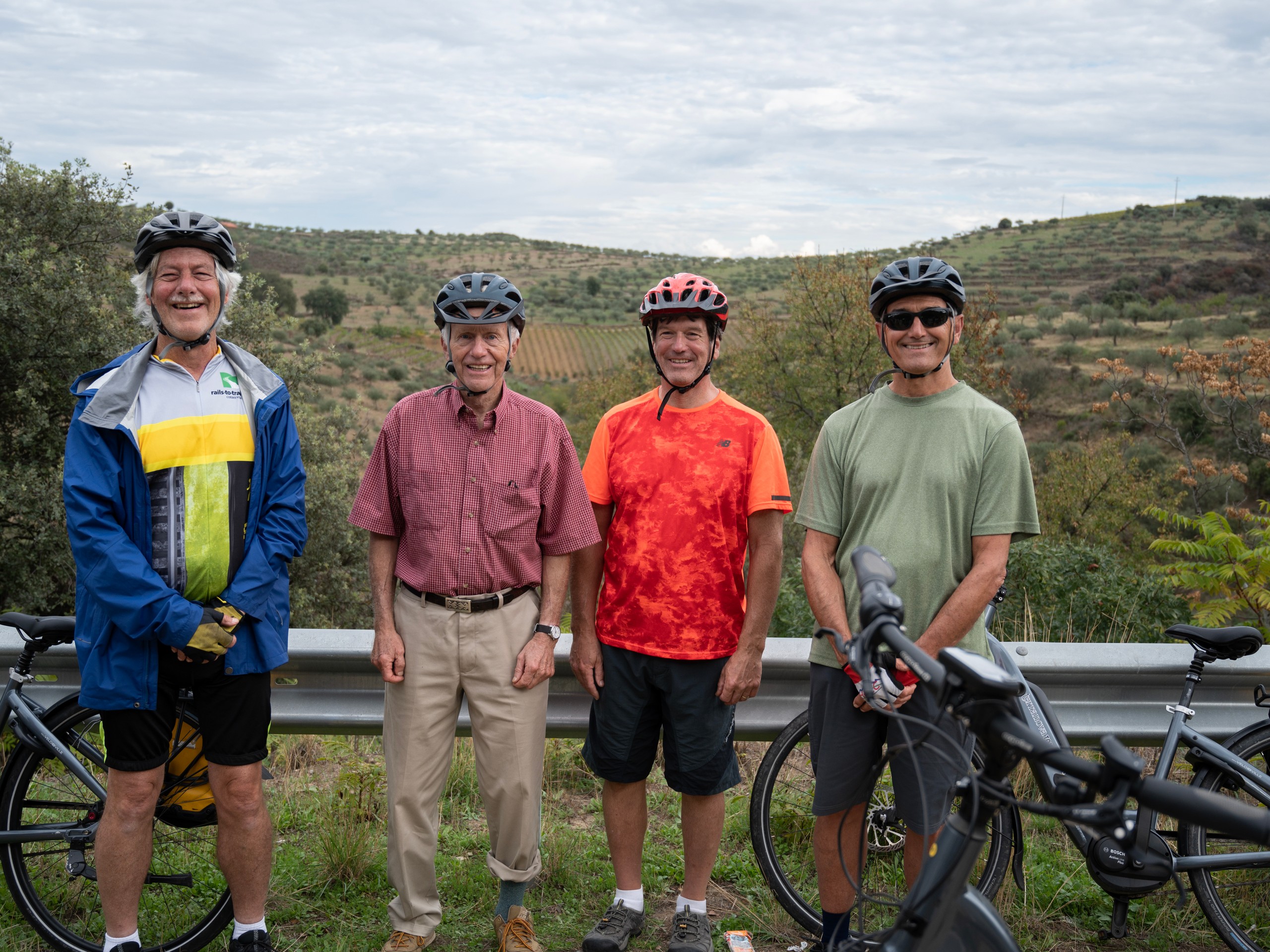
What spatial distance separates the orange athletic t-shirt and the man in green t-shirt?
254 millimetres

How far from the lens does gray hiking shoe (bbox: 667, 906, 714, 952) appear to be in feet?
11.7

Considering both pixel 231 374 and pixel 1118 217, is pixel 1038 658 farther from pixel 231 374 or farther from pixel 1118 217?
pixel 1118 217

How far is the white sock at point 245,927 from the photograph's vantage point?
341cm

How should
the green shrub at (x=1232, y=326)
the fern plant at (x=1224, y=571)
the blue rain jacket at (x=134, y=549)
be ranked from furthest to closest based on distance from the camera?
the green shrub at (x=1232, y=326)
the fern plant at (x=1224, y=571)
the blue rain jacket at (x=134, y=549)

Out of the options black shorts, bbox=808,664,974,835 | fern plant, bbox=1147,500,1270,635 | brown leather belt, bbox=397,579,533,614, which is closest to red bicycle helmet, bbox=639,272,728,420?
brown leather belt, bbox=397,579,533,614

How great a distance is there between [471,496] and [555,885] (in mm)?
1714

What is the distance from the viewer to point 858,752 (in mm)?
3279

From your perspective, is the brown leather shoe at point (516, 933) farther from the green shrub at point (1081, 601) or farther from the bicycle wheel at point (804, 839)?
the green shrub at point (1081, 601)

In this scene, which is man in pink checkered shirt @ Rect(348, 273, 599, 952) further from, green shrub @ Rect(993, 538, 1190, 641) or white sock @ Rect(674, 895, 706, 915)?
green shrub @ Rect(993, 538, 1190, 641)

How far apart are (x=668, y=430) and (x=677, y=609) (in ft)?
2.13

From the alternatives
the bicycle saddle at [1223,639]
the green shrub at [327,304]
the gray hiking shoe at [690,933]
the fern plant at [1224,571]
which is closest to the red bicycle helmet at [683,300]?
the bicycle saddle at [1223,639]

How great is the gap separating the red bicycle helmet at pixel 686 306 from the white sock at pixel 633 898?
1811mm

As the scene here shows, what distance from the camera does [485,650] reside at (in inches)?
138

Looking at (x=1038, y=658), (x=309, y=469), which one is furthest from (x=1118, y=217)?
(x=1038, y=658)
